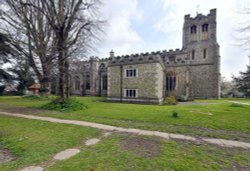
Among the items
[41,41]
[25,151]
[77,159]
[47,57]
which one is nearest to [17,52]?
[41,41]

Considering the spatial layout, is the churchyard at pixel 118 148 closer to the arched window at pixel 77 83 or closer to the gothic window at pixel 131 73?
the gothic window at pixel 131 73

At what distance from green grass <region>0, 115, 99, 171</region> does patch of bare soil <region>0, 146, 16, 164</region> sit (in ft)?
0.38

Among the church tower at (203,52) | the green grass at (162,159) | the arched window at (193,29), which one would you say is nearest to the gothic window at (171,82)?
the church tower at (203,52)

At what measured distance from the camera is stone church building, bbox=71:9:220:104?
797 inches

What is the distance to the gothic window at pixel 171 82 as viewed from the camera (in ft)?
87.8

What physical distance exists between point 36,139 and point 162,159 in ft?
16.4

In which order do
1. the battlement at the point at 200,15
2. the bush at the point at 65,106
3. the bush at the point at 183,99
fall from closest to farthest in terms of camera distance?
the bush at the point at 65,106
the bush at the point at 183,99
the battlement at the point at 200,15

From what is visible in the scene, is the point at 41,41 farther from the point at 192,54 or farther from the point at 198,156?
the point at 192,54

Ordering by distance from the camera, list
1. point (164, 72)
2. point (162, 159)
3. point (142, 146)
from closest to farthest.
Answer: point (162, 159) < point (142, 146) < point (164, 72)

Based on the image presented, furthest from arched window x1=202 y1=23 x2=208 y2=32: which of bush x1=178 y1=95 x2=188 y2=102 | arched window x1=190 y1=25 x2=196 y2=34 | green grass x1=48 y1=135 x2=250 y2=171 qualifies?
green grass x1=48 y1=135 x2=250 y2=171

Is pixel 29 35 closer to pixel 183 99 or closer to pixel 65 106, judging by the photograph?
pixel 65 106

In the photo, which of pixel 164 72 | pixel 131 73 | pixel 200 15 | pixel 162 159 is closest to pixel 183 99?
pixel 164 72

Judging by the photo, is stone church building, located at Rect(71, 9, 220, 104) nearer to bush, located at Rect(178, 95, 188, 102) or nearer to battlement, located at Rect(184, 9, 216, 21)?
battlement, located at Rect(184, 9, 216, 21)

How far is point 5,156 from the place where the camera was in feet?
16.5
